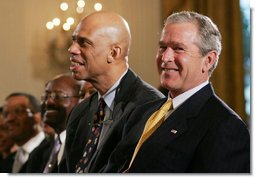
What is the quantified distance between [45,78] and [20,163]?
1.15 feet

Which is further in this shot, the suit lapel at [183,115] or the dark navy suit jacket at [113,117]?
the dark navy suit jacket at [113,117]

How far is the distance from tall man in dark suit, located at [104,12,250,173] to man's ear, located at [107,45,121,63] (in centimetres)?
16

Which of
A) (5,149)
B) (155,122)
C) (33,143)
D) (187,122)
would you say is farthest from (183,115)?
(5,149)

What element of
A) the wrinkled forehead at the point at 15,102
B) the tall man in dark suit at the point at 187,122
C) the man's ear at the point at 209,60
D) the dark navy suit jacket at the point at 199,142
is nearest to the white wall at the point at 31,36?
the wrinkled forehead at the point at 15,102

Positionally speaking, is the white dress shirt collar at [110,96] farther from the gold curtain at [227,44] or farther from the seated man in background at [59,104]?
the gold curtain at [227,44]

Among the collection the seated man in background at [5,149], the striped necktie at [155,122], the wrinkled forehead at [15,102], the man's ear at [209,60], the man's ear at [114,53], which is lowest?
the seated man in background at [5,149]

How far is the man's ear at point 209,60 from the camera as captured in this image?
6.78 ft

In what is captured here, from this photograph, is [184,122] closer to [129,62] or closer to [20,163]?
[129,62]

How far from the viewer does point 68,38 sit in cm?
222

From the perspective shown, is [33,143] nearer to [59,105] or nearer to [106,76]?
[59,105]

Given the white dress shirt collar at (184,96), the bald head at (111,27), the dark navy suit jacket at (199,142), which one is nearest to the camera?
the dark navy suit jacket at (199,142)

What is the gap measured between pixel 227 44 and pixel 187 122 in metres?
0.35

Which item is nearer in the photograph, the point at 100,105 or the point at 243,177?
the point at 243,177

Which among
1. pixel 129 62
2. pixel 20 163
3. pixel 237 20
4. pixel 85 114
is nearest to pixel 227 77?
pixel 237 20
